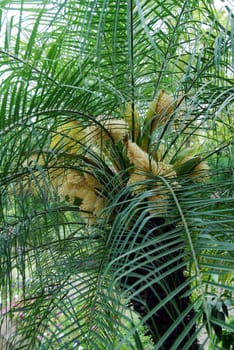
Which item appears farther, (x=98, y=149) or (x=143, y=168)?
(x=98, y=149)

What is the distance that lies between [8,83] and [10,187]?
6.5 inches

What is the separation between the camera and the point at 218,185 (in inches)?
21.6

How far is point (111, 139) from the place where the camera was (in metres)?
0.68

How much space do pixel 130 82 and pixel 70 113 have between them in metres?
0.13

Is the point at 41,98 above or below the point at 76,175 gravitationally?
above

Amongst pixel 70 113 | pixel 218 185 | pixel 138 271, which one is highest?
pixel 70 113

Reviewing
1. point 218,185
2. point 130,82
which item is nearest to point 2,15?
point 130,82

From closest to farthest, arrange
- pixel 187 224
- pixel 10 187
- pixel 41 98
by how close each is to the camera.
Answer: pixel 187 224 < pixel 41 98 < pixel 10 187

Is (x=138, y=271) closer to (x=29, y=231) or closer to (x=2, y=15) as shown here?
(x=29, y=231)

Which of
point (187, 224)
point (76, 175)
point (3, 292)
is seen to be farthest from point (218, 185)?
point (3, 292)

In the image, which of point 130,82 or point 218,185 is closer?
point 218,185

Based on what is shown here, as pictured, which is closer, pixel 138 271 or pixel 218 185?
pixel 218 185

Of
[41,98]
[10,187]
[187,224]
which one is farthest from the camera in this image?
[10,187]

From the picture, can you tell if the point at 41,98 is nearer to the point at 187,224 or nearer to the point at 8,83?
the point at 8,83
